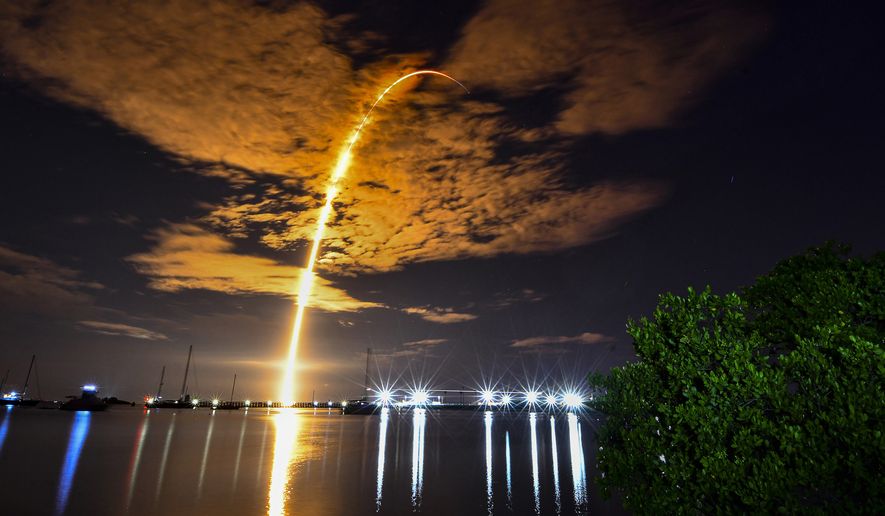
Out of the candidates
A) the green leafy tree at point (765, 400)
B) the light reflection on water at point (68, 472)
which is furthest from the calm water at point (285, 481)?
the green leafy tree at point (765, 400)

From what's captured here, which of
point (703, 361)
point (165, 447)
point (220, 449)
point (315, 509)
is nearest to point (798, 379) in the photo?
point (703, 361)

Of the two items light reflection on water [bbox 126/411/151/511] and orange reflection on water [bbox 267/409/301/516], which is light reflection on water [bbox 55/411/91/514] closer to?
light reflection on water [bbox 126/411/151/511]

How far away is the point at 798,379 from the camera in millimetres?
11594

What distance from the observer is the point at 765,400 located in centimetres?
1194

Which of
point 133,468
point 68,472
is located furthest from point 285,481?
point 68,472

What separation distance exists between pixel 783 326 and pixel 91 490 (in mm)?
53723

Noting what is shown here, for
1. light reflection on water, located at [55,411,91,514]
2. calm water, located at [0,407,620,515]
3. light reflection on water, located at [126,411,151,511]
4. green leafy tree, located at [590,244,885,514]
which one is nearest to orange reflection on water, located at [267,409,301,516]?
calm water, located at [0,407,620,515]

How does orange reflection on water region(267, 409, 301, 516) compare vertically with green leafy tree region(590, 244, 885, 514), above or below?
below

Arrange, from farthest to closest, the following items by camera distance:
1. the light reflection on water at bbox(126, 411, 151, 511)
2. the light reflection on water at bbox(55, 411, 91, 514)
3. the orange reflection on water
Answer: the light reflection on water at bbox(126, 411, 151, 511), the light reflection on water at bbox(55, 411, 91, 514), the orange reflection on water

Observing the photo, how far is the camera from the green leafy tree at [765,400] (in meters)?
10.4

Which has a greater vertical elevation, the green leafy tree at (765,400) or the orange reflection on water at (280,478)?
the green leafy tree at (765,400)

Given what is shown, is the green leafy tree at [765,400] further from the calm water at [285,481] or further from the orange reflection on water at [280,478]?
the orange reflection on water at [280,478]

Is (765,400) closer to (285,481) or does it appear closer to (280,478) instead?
(285,481)

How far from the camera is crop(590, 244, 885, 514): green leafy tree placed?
34.1 ft
